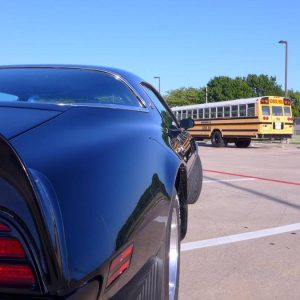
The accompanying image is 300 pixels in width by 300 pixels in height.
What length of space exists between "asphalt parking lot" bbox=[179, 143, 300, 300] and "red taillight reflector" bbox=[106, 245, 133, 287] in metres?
1.69

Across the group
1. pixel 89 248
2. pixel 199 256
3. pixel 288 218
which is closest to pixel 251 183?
pixel 288 218

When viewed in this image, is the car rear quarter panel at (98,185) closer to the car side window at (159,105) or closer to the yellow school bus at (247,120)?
the car side window at (159,105)

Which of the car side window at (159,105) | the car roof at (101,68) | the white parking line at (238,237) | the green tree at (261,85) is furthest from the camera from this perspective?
the green tree at (261,85)

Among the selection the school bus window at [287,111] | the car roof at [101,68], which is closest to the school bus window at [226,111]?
the school bus window at [287,111]

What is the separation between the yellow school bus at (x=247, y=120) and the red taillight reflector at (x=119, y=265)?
20987mm

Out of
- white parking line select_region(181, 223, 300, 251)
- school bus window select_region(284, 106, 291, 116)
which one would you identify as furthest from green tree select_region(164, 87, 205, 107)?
white parking line select_region(181, 223, 300, 251)

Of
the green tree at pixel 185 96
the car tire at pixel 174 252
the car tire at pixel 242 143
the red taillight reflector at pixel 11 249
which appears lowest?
the car tire at pixel 242 143

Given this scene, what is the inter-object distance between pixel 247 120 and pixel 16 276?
21930 millimetres

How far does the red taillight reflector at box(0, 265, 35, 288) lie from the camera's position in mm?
1362

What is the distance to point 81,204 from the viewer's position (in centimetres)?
153

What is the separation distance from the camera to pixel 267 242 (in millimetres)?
4508

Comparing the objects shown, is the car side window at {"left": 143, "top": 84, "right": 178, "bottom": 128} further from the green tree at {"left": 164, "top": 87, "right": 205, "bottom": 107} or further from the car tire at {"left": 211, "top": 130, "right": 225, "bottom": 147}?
the green tree at {"left": 164, "top": 87, "right": 205, "bottom": 107}

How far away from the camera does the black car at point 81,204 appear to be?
1371 mm

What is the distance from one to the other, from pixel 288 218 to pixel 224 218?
0.79m
